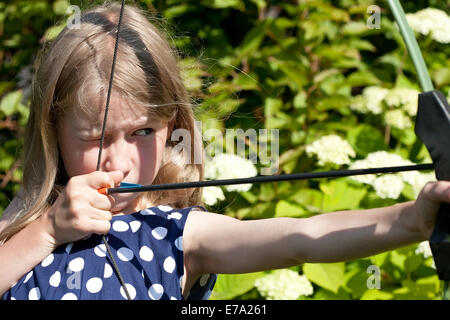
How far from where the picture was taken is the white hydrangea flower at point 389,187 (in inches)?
64.2

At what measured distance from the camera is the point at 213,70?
83.5 inches

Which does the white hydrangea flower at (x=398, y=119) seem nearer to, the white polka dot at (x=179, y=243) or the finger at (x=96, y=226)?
the white polka dot at (x=179, y=243)

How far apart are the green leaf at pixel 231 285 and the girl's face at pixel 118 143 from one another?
54 cm

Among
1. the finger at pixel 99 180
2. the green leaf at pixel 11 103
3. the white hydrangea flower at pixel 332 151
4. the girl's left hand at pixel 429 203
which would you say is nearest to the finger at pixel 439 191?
the girl's left hand at pixel 429 203

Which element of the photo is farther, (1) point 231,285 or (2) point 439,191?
(1) point 231,285

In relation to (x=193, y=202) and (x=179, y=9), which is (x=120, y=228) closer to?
(x=193, y=202)

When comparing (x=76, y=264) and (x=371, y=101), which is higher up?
(x=371, y=101)

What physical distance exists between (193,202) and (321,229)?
0.47 m

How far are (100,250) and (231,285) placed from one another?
605 mm

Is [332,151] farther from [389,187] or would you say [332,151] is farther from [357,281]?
[357,281]

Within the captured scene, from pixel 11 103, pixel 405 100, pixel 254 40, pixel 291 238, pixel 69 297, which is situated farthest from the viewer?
pixel 11 103

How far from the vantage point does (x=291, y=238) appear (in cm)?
96

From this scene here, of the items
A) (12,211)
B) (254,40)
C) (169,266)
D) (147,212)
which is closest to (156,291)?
(169,266)

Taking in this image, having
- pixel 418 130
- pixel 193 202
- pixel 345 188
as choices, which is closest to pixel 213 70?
pixel 345 188
